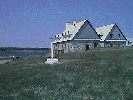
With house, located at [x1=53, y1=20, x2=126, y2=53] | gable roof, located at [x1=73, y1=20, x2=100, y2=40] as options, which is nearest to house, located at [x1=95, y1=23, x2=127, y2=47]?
house, located at [x1=53, y1=20, x2=126, y2=53]

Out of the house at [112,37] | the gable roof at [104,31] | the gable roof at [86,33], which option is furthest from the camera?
the gable roof at [104,31]

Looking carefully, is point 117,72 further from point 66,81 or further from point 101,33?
point 101,33

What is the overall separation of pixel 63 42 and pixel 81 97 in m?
34.5

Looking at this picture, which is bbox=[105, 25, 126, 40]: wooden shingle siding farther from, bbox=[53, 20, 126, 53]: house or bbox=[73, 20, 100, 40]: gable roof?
bbox=[73, 20, 100, 40]: gable roof

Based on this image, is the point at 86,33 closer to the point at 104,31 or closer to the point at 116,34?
the point at 104,31

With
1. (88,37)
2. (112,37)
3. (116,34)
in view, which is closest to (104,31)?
(112,37)

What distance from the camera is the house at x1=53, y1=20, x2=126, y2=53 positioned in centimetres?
3678

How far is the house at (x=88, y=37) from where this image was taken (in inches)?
1448

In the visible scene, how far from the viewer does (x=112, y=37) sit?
42.1 metres

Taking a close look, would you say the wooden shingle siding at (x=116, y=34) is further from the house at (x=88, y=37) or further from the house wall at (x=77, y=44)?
the house wall at (x=77, y=44)

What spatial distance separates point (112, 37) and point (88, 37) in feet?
28.8

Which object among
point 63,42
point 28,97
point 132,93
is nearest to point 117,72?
point 132,93

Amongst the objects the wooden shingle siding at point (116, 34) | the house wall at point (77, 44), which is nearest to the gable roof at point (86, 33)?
the house wall at point (77, 44)

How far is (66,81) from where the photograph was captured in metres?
10.1
